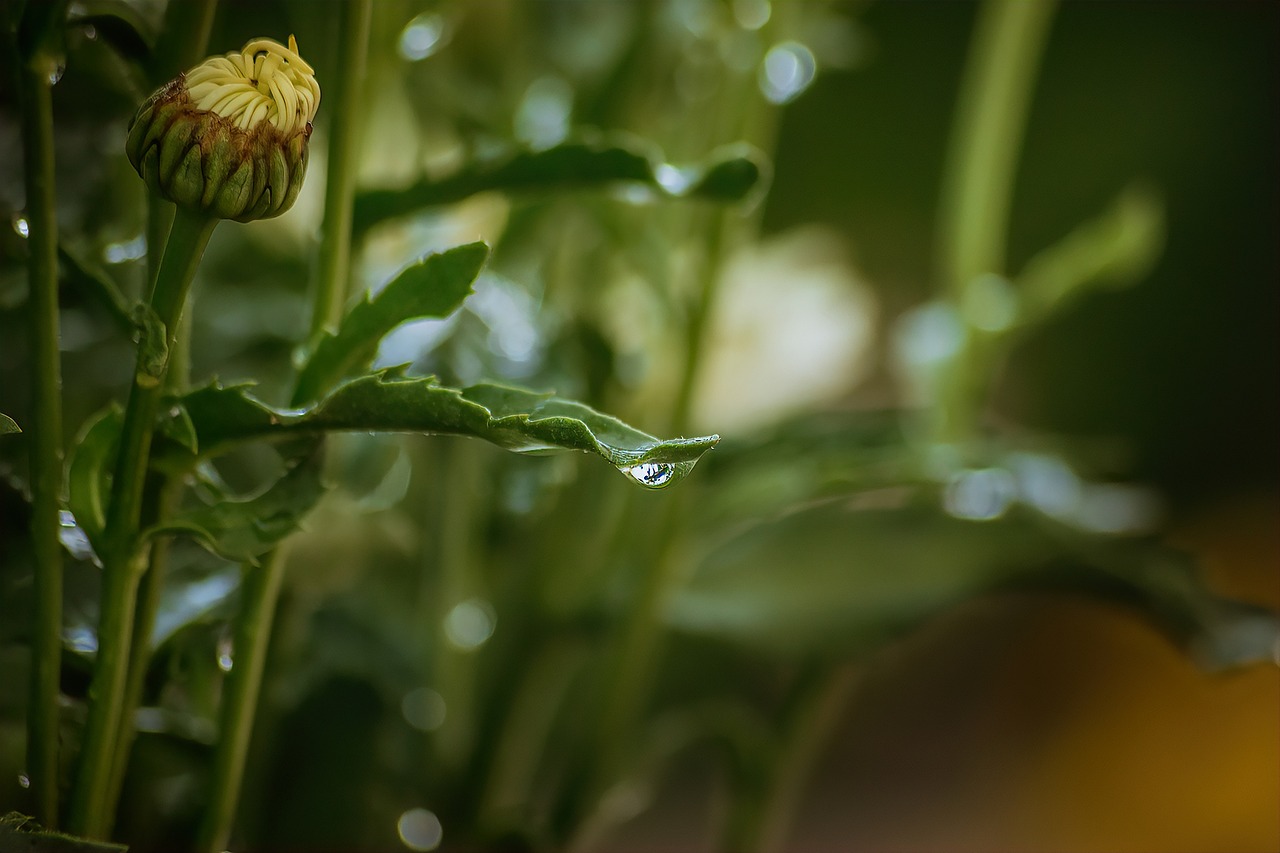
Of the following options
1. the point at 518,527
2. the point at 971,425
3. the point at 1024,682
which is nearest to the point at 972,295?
the point at 971,425

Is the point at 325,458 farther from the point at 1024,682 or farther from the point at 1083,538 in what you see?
the point at 1024,682


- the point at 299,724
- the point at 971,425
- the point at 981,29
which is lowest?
the point at 299,724

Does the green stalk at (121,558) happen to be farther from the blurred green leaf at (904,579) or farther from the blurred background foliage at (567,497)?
the blurred green leaf at (904,579)

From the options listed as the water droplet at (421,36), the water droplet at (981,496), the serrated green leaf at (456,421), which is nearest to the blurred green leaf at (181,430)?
the serrated green leaf at (456,421)

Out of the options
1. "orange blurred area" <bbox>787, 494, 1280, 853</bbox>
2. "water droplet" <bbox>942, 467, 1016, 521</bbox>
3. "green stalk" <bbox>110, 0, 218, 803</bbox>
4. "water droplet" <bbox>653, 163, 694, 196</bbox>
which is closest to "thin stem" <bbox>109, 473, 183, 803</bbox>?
"green stalk" <bbox>110, 0, 218, 803</bbox>

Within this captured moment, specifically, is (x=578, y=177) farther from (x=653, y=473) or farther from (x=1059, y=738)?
(x=1059, y=738)

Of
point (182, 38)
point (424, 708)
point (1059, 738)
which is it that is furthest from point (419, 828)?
point (1059, 738)
